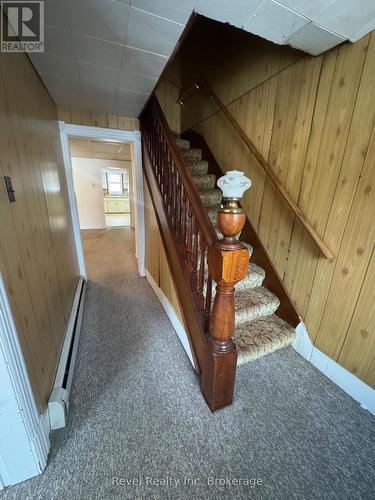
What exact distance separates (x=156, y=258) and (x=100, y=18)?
73.8 inches

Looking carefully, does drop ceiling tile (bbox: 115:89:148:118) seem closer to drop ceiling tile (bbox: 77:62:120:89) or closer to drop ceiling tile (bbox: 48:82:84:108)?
drop ceiling tile (bbox: 77:62:120:89)

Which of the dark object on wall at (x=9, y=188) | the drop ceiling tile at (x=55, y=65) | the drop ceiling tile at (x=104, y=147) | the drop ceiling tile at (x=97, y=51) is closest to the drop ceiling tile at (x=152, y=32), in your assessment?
the drop ceiling tile at (x=97, y=51)

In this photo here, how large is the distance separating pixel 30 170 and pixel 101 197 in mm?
5678

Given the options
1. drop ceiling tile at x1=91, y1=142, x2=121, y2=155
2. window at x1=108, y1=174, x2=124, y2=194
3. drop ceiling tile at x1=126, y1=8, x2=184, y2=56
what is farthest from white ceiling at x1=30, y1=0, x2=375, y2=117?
window at x1=108, y1=174, x2=124, y2=194

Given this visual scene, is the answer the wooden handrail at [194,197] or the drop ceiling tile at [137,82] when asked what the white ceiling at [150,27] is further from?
the wooden handrail at [194,197]

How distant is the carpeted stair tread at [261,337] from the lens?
150 cm

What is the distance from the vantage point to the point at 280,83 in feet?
5.38

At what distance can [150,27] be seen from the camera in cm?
110

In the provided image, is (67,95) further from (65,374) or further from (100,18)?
(65,374)

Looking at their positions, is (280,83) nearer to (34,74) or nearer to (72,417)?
(34,74)

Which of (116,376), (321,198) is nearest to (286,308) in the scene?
(321,198)

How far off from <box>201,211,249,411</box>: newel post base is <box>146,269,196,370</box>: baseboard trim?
0.34 metres

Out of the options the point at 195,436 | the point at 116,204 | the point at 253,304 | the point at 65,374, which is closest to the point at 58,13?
the point at 65,374

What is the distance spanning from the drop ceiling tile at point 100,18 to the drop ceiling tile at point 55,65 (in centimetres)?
36
